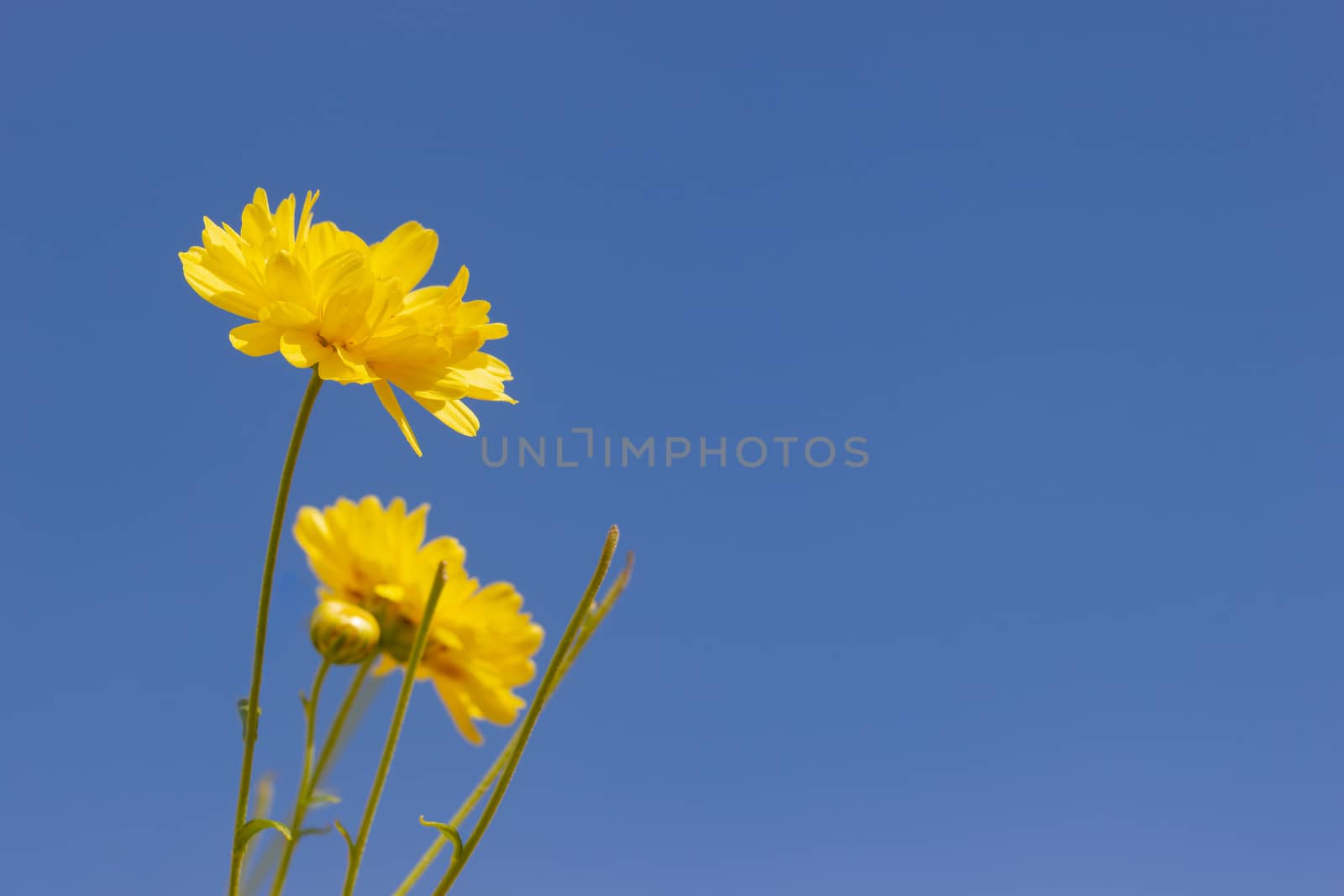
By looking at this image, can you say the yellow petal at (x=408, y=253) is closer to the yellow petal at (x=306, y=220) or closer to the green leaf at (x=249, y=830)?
the yellow petal at (x=306, y=220)

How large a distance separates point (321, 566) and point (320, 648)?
0.09 meters

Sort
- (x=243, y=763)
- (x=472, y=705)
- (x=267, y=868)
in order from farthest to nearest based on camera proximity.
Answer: (x=472, y=705), (x=267, y=868), (x=243, y=763)

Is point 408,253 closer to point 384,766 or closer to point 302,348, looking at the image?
point 302,348

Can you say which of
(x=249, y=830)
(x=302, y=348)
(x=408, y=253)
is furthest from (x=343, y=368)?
(x=249, y=830)

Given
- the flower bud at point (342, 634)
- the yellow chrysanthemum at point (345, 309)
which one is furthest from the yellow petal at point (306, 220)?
the flower bud at point (342, 634)

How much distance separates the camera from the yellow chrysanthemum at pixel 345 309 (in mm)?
780

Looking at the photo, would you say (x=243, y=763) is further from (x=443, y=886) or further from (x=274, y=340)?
(x=274, y=340)

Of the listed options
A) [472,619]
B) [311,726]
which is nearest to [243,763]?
[311,726]

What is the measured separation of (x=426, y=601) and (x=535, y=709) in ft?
0.80

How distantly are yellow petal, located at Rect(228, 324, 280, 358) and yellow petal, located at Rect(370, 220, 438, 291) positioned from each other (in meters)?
0.10

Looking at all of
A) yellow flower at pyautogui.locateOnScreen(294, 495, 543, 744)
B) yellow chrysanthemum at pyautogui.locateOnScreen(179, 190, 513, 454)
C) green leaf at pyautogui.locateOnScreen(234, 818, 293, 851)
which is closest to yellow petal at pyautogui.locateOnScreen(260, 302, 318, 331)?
yellow chrysanthemum at pyautogui.locateOnScreen(179, 190, 513, 454)

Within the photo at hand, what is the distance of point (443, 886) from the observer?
26.0 inches

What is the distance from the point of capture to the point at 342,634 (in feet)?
2.64

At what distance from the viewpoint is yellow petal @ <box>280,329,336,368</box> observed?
0.73 meters
